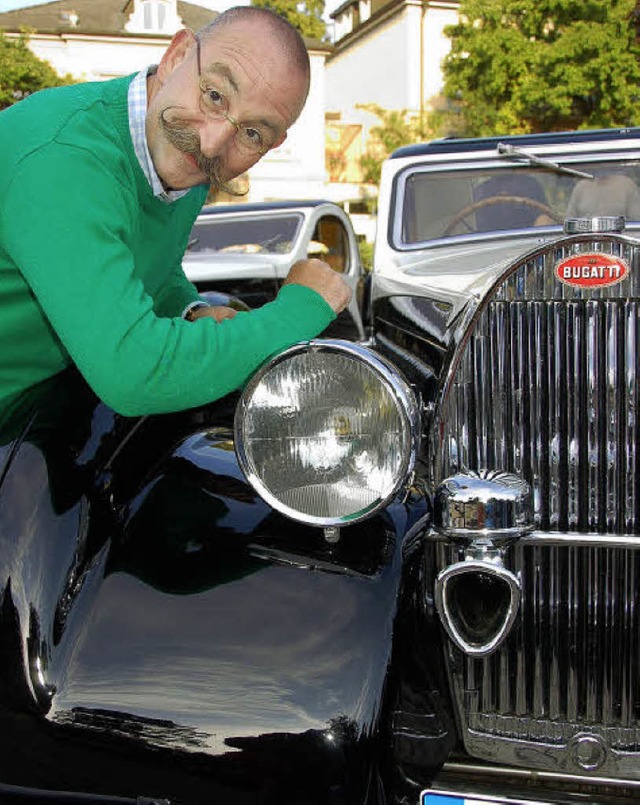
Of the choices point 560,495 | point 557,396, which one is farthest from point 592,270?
point 560,495

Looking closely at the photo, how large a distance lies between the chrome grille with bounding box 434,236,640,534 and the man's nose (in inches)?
20.6

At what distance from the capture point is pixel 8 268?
145cm

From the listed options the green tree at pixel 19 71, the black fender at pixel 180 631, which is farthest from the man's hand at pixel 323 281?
the green tree at pixel 19 71

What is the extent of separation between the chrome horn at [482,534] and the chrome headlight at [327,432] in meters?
0.11

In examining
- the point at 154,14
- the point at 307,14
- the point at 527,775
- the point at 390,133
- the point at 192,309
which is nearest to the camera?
the point at 527,775

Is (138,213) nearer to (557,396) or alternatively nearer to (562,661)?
(557,396)

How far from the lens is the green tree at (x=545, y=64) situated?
73.8 ft

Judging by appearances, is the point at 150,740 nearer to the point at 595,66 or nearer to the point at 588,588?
the point at 588,588

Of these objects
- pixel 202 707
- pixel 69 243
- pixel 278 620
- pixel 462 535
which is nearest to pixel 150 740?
pixel 202 707

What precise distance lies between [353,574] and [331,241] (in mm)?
5932

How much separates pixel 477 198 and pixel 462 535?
1.93 m

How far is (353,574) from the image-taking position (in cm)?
135

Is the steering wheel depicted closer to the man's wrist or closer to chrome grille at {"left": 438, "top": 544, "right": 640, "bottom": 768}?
the man's wrist

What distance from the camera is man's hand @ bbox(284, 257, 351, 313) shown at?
149 cm
